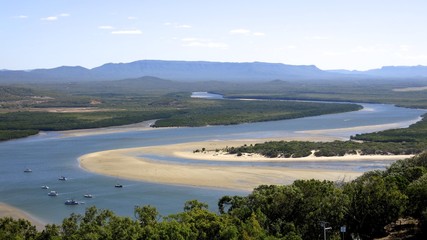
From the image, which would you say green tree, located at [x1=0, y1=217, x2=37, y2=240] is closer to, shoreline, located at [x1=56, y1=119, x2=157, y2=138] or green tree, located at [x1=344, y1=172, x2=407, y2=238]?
green tree, located at [x1=344, y1=172, x2=407, y2=238]

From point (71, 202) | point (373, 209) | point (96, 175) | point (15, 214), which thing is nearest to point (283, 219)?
point (373, 209)

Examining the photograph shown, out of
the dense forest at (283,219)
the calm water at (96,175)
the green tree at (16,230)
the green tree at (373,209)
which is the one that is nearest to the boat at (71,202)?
the calm water at (96,175)

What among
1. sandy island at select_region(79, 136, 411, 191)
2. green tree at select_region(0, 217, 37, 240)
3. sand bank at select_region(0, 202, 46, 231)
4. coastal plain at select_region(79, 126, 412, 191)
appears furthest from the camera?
coastal plain at select_region(79, 126, 412, 191)

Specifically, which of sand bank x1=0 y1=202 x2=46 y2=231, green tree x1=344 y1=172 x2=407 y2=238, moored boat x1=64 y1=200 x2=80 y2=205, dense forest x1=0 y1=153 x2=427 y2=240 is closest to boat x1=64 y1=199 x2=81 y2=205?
moored boat x1=64 y1=200 x2=80 y2=205

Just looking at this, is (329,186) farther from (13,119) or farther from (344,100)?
(344,100)

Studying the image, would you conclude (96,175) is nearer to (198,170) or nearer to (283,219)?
(198,170)

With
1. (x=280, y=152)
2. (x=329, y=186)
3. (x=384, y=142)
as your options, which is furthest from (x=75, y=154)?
(x=329, y=186)

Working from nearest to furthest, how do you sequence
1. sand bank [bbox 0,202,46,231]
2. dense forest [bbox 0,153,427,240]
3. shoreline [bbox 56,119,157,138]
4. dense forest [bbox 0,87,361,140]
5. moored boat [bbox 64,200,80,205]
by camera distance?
dense forest [bbox 0,153,427,240], sand bank [bbox 0,202,46,231], moored boat [bbox 64,200,80,205], shoreline [bbox 56,119,157,138], dense forest [bbox 0,87,361,140]
